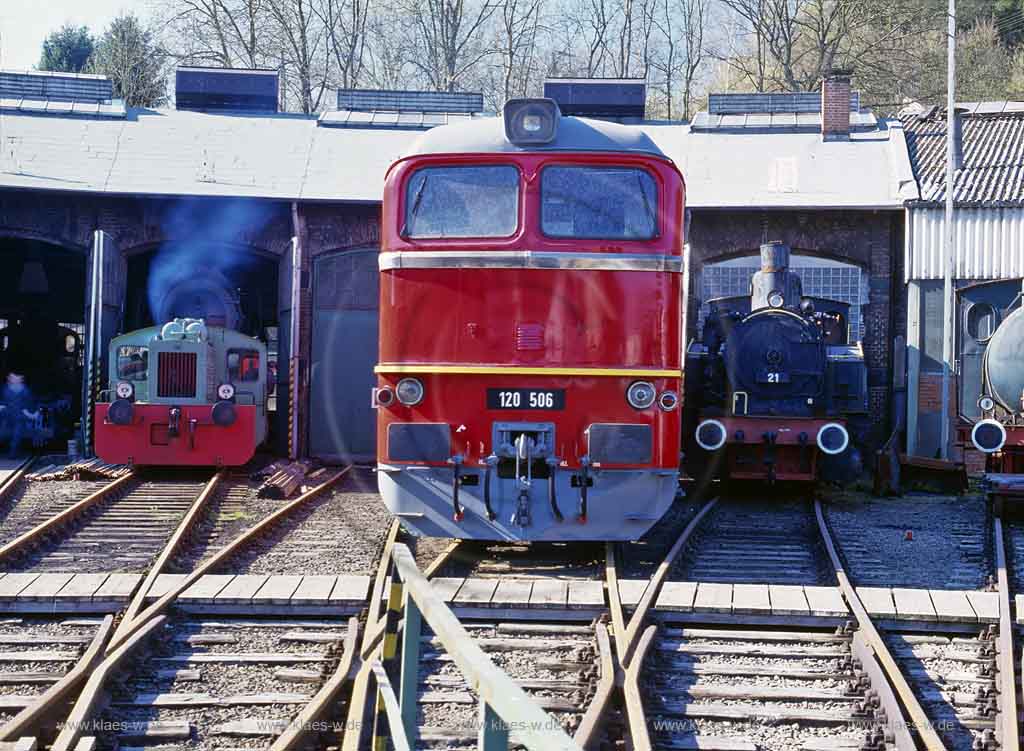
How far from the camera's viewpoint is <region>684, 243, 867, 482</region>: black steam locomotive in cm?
1355

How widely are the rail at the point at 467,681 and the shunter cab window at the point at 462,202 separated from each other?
4394mm

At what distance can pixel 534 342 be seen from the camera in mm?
8305

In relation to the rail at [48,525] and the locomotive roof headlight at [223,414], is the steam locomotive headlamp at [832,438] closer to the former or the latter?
the locomotive roof headlight at [223,414]

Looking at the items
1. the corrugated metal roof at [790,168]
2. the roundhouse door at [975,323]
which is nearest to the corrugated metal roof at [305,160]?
the corrugated metal roof at [790,168]

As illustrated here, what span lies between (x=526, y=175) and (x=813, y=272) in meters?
12.4

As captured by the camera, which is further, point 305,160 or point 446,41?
point 446,41

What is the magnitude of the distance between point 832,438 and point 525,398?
20.5 ft

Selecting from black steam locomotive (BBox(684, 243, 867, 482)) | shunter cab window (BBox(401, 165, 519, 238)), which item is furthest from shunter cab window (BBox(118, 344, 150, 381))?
shunter cab window (BBox(401, 165, 519, 238))

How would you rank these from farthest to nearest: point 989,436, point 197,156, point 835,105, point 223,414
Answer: point 835,105 < point 197,156 < point 223,414 < point 989,436

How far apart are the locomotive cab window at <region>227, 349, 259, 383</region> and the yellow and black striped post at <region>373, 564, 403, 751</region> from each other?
513 inches

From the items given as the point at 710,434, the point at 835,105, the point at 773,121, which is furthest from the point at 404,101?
the point at 710,434

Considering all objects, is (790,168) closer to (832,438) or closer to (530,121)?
(832,438)

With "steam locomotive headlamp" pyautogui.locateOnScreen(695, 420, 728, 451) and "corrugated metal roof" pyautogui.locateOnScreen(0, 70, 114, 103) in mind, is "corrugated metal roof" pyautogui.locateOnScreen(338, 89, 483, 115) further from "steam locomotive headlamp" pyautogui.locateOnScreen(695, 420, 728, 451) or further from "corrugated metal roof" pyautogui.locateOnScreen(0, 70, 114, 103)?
"steam locomotive headlamp" pyautogui.locateOnScreen(695, 420, 728, 451)

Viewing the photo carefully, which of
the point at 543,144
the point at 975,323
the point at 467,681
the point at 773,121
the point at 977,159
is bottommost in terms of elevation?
the point at 467,681
